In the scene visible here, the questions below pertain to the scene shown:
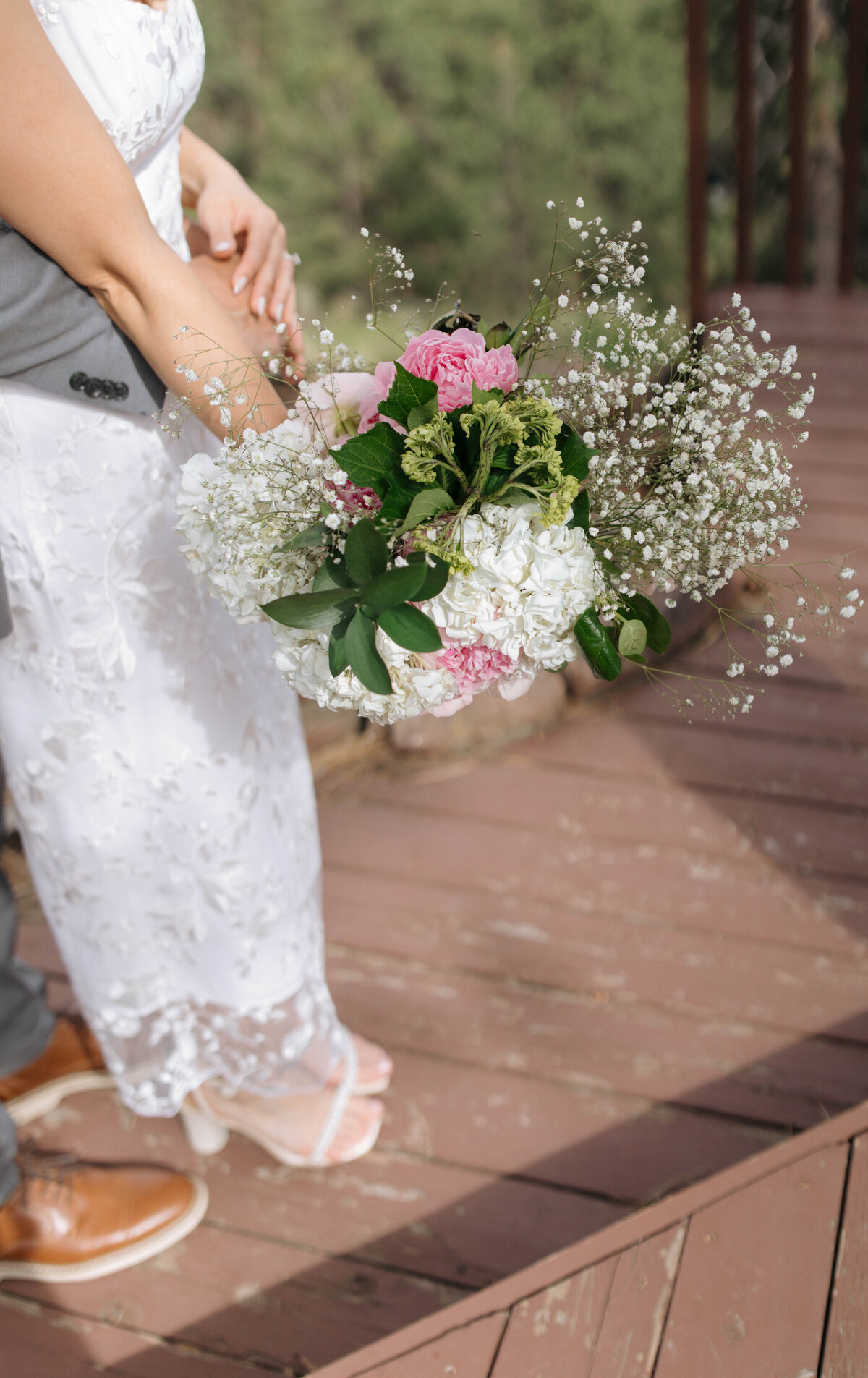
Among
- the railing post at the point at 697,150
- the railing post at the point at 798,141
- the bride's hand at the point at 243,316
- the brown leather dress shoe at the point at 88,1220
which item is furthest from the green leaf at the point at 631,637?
the railing post at the point at 798,141

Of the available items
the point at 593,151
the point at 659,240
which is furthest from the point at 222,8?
the point at 659,240

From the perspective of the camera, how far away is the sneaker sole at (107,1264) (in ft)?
4.50

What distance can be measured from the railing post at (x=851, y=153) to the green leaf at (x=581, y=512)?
313 centimetres

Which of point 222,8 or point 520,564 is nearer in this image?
point 520,564

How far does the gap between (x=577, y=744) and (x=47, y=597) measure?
1.39 metres

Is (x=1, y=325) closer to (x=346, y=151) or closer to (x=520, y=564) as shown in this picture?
(x=520, y=564)

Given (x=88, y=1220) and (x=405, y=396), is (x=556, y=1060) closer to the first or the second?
(x=88, y=1220)

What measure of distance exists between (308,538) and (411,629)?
5.0 inches

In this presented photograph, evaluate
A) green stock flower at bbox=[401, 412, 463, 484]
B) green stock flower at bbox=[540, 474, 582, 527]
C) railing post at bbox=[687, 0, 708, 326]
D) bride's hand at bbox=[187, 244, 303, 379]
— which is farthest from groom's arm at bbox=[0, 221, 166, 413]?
railing post at bbox=[687, 0, 708, 326]

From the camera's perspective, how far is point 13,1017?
→ 58.9 inches

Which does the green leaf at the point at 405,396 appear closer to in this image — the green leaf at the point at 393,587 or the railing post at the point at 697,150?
the green leaf at the point at 393,587

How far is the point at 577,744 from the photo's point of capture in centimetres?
225

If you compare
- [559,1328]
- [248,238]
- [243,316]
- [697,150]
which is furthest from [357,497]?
[697,150]

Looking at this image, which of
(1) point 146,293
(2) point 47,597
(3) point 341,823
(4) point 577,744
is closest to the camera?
(1) point 146,293
